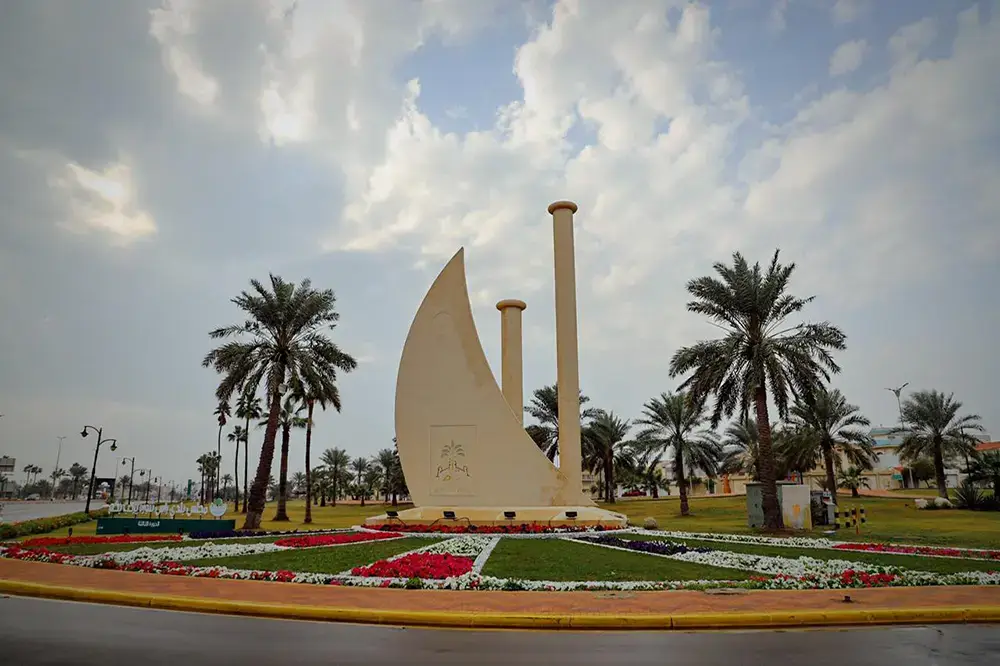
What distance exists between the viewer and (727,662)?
6.63 m

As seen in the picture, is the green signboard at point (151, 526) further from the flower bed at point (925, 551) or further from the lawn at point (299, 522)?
the flower bed at point (925, 551)

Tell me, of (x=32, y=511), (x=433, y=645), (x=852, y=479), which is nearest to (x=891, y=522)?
(x=852, y=479)

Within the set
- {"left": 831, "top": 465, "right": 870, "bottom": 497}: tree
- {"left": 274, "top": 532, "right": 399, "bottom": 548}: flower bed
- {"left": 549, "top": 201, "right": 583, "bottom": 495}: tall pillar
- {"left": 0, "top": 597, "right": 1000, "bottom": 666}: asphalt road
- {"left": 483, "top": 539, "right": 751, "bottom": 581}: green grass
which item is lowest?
{"left": 0, "top": 597, "right": 1000, "bottom": 666}: asphalt road

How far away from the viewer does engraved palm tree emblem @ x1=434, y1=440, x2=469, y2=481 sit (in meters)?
27.4

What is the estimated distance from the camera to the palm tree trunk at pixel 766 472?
83.2 feet

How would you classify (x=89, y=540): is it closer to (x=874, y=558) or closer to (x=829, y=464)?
(x=874, y=558)

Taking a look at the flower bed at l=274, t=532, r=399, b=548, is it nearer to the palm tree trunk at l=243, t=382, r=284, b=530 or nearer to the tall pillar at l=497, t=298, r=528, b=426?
the palm tree trunk at l=243, t=382, r=284, b=530

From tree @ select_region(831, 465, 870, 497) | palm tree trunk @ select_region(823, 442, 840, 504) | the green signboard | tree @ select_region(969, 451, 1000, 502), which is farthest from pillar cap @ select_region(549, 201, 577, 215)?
tree @ select_region(831, 465, 870, 497)

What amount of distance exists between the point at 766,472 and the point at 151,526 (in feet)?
74.6

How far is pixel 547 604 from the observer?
9.71 metres

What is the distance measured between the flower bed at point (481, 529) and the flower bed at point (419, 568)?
8.36 m

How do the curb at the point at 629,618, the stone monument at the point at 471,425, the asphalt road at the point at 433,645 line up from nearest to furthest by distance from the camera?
1. the asphalt road at the point at 433,645
2. the curb at the point at 629,618
3. the stone monument at the point at 471,425

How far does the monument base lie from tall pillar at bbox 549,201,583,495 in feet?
6.97

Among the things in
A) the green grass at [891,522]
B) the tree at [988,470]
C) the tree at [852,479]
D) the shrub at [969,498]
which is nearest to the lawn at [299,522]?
the green grass at [891,522]
